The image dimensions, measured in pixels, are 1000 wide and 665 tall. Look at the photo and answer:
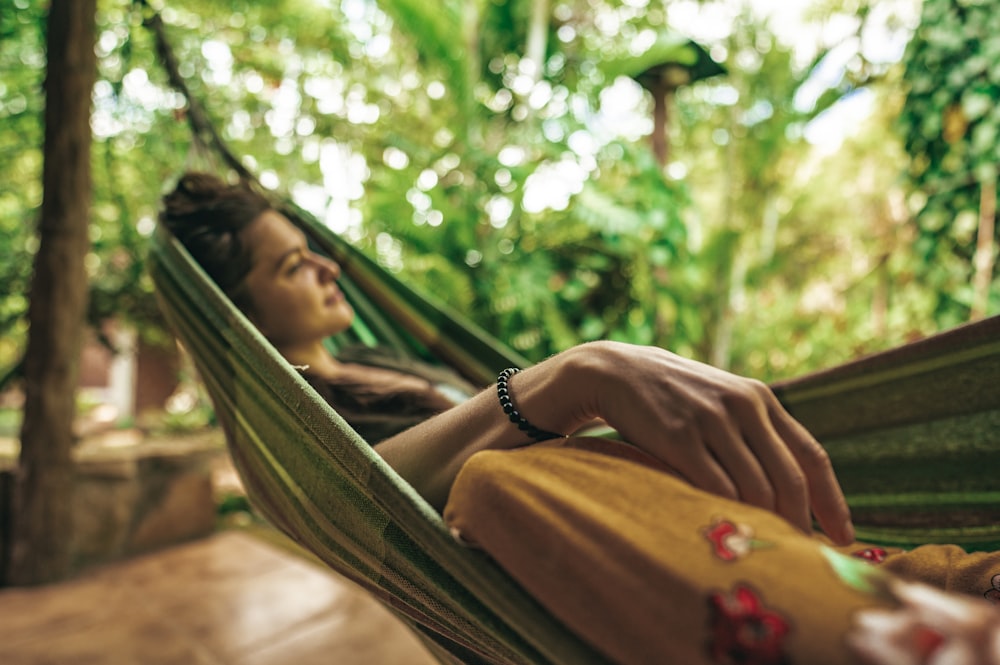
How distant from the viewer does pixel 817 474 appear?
1.45 feet

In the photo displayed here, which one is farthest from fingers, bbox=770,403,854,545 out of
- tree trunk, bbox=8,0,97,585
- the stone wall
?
the stone wall

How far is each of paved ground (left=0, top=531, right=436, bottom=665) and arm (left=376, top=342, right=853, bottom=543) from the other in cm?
115

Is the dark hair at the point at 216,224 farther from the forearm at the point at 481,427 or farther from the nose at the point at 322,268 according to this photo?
the forearm at the point at 481,427

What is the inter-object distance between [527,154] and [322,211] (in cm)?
128

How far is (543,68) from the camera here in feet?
8.50

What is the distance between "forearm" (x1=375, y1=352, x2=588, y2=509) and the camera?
458 millimetres

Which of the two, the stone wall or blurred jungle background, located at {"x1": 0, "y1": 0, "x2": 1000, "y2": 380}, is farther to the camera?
blurred jungle background, located at {"x1": 0, "y1": 0, "x2": 1000, "y2": 380}

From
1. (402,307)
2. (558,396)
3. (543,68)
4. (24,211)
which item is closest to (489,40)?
(543,68)

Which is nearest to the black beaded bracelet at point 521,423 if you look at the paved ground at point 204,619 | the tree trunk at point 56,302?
the paved ground at point 204,619

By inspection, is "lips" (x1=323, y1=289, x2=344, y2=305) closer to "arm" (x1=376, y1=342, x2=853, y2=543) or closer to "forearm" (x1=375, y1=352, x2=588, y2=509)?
"forearm" (x1=375, y1=352, x2=588, y2=509)

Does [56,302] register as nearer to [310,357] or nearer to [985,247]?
[310,357]

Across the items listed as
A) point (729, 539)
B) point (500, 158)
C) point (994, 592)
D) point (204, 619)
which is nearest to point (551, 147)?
point (500, 158)

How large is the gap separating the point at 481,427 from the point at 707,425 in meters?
0.20

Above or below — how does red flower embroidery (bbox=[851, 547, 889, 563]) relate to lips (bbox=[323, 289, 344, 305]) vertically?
below
